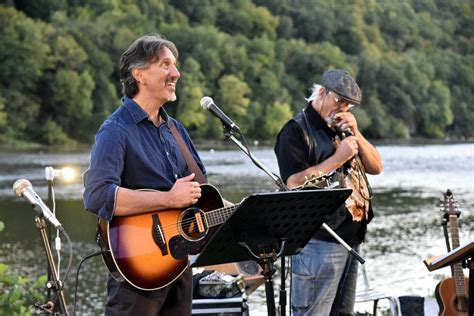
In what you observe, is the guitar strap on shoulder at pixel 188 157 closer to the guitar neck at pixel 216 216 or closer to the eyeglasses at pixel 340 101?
the guitar neck at pixel 216 216

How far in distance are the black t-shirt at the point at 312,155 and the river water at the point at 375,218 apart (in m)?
2.52

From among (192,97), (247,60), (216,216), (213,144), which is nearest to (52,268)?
(216,216)

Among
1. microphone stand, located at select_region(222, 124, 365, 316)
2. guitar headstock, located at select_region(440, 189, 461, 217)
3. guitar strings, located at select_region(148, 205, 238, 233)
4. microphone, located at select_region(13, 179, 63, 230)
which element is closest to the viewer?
guitar strings, located at select_region(148, 205, 238, 233)

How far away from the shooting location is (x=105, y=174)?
364cm

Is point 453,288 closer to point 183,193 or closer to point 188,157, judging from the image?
point 188,157

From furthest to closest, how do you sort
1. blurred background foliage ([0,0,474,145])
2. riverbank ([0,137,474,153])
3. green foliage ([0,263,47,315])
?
blurred background foliage ([0,0,474,145]), riverbank ([0,137,474,153]), green foliage ([0,263,47,315])

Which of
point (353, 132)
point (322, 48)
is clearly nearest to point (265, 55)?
point (322, 48)

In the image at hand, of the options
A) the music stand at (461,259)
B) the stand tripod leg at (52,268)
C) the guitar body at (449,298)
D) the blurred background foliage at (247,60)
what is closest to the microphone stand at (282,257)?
the music stand at (461,259)

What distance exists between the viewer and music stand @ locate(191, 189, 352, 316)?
11.2 feet

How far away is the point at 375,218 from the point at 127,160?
70.8 feet

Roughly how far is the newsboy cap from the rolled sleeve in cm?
144

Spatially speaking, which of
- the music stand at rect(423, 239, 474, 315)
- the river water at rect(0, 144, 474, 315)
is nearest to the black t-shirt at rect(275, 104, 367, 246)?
the music stand at rect(423, 239, 474, 315)

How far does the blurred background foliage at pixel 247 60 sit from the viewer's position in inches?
1940

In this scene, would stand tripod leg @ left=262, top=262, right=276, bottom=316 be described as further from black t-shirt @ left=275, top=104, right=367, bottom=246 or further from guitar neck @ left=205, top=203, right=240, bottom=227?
black t-shirt @ left=275, top=104, right=367, bottom=246
